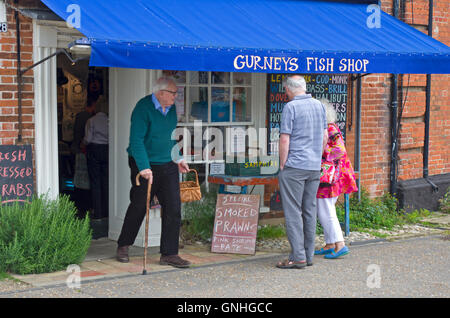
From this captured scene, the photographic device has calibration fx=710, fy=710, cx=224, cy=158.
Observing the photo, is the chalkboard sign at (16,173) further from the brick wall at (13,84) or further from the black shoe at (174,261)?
the black shoe at (174,261)

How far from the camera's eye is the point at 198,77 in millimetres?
8477

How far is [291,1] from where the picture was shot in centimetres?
875

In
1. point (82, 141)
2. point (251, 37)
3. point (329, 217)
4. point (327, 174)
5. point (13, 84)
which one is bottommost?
point (329, 217)

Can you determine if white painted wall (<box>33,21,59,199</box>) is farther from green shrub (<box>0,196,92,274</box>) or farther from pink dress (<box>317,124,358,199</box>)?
pink dress (<box>317,124,358,199</box>)

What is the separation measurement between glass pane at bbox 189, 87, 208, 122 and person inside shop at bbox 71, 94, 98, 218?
5.34 ft

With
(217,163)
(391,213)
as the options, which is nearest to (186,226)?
(217,163)

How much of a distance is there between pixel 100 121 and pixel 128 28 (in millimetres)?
2575

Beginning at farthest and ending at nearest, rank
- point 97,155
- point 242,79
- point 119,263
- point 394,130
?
point 394,130, point 97,155, point 242,79, point 119,263

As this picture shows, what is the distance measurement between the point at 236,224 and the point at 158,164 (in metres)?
1.34

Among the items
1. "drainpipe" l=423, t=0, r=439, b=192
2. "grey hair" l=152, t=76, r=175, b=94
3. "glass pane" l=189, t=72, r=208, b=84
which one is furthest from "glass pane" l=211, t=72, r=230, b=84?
"drainpipe" l=423, t=0, r=439, b=192

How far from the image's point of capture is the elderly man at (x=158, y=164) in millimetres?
6777

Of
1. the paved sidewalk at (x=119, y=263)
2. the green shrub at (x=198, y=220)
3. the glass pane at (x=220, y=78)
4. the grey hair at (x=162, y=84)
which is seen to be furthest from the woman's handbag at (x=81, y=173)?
the grey hair at (x=162, y=84)

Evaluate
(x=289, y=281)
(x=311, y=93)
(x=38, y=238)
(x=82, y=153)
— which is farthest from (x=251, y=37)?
(x=82, y=153)

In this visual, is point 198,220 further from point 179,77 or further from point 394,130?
point 394,130
